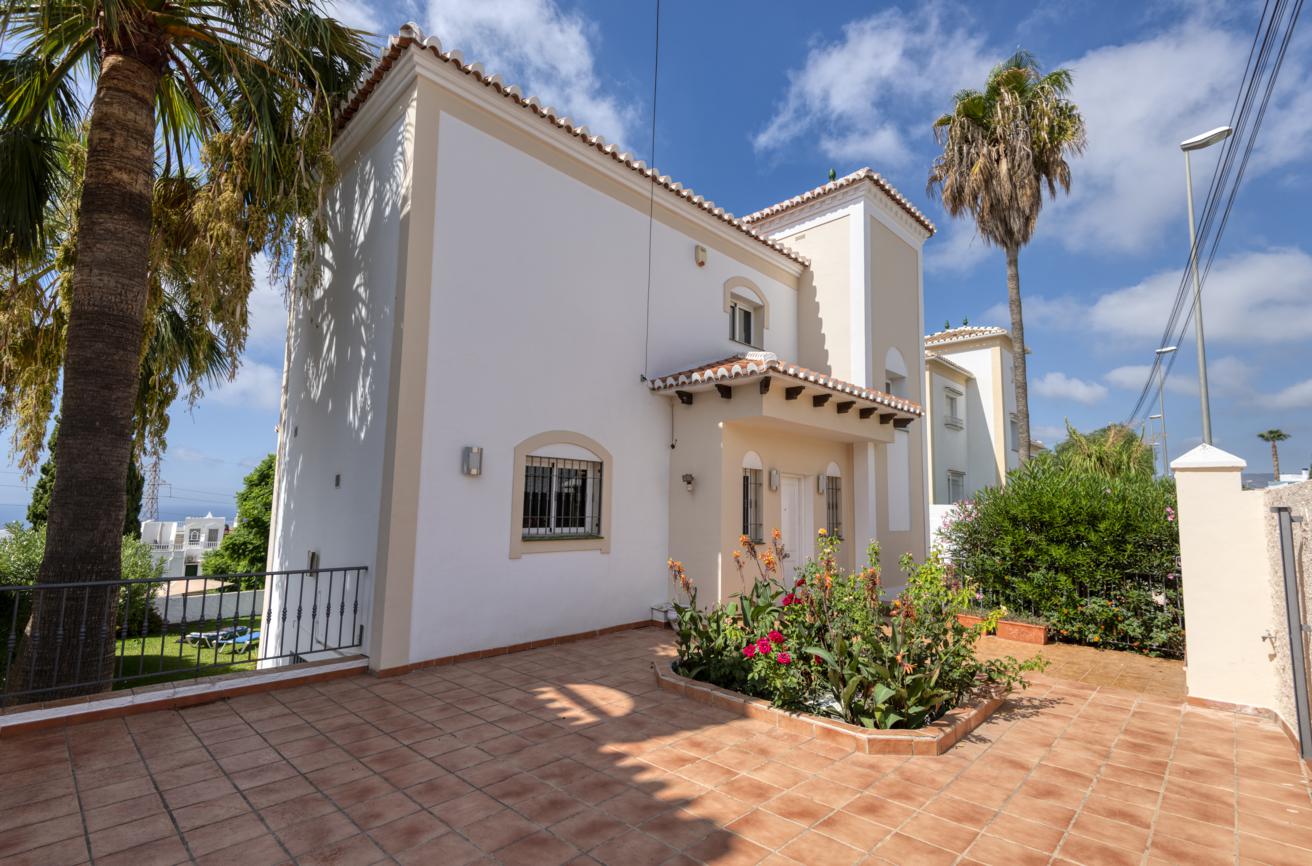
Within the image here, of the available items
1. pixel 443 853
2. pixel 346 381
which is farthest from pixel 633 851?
pixel 346 381

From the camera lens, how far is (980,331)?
2500 centimetres

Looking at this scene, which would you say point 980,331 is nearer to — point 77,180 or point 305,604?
point 305,604

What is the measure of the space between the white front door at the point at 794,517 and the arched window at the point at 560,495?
370 centimetres

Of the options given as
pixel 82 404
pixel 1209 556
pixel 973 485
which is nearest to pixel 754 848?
pixel 1209 556

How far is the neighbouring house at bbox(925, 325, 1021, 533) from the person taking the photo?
23984 millimetres

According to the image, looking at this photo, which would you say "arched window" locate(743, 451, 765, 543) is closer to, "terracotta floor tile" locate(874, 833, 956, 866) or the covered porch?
the covered porch

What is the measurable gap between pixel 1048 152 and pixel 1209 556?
11.6 meters

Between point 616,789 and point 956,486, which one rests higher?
point 956,486

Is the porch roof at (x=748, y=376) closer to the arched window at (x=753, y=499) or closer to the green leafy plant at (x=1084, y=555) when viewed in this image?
the arched window at (x=753, y=499)

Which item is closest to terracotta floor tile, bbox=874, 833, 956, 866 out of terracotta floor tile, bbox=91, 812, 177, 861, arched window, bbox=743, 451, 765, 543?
terracotta floor tile, bbox=91, 812, 177, 861

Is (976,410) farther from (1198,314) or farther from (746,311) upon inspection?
(746,311)

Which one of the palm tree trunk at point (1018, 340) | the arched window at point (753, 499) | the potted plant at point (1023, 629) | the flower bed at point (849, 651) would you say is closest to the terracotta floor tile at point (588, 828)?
the flower bed at point (849, 651)

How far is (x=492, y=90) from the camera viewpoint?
7.90 m

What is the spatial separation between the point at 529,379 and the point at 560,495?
5.71 feet
